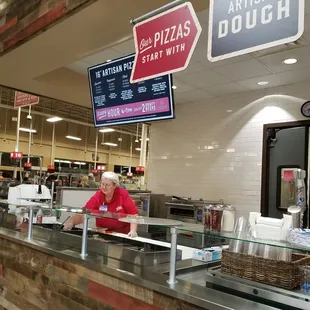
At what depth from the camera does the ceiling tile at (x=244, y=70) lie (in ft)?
14.7

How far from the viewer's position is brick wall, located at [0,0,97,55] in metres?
3.11

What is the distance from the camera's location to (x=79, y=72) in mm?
5191

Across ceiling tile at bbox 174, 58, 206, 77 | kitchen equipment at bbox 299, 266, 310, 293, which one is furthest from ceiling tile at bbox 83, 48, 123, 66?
kitchen equipment at bbox 299, 266, 310, 293

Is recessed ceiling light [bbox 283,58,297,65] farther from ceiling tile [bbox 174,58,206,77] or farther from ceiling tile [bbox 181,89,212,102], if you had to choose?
ceiling tile [bbox 181,89,212,102]

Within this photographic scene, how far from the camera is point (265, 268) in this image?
5.22 feet

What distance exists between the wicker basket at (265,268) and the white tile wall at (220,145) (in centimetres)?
384

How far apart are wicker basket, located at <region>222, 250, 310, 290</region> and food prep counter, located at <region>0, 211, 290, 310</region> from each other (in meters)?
0.12

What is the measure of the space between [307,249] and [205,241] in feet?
3.04

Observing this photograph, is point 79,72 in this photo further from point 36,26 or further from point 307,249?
point 307,249

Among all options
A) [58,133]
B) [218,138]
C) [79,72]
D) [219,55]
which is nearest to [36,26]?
[79,72]

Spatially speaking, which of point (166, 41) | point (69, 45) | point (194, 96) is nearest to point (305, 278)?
point (166, 41)

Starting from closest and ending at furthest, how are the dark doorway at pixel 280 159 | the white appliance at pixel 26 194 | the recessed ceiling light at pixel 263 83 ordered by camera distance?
1. the white appliance at pixel 26 194
2. the dark doorway at pixel 280 159
3. the recessed ceiling light at pixel 263 83

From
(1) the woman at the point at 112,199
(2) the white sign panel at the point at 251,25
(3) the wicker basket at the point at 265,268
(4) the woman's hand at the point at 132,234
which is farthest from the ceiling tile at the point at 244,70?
(3) the wicker basket at the point at 265,268

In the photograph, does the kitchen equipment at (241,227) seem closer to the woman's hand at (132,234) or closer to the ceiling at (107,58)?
the woman's hand at (132,234)
